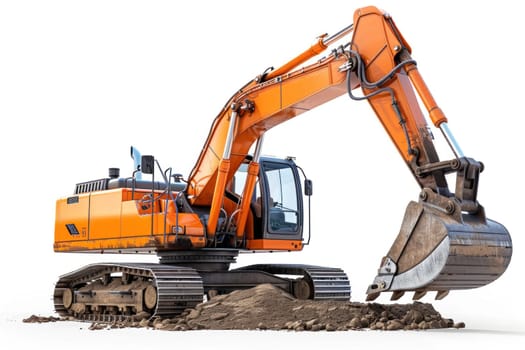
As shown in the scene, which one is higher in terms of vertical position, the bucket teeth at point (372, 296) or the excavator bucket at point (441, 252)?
the excavator bucket at point (441, 252)

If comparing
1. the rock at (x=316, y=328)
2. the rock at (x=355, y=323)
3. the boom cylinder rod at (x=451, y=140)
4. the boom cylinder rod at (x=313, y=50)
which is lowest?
the rock at (x=316, y=328)

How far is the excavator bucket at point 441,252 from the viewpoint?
8.54 metres

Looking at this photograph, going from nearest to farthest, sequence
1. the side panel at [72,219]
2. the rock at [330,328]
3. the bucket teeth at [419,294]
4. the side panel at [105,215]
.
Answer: the bucket teeth at [419,294] → the rock at [330,328] → the side panel at [105,215] → the side panel at [72,219]

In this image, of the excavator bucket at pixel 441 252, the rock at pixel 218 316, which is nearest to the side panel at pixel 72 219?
the rock at pixel 218 316

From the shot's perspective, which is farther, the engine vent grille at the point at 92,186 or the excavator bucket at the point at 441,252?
the engine vent grille at the point at 92,186

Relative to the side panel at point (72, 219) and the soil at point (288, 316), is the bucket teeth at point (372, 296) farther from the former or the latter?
the side panel at point (72, 219)

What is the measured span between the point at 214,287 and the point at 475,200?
505 cm

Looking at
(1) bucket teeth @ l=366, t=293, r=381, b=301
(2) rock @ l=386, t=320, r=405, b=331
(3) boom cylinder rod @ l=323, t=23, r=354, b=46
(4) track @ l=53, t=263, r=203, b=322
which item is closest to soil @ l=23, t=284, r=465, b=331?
(2) rock @ l=386, t=320, r=405, b=331

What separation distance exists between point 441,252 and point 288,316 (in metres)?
2.71

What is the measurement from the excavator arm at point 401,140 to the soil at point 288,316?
977 mm

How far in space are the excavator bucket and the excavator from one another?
13 millimetres

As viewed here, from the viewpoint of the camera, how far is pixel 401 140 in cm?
962

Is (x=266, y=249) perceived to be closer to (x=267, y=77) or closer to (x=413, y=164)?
(x=267, y=77)

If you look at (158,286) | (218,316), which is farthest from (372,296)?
(158,286)
